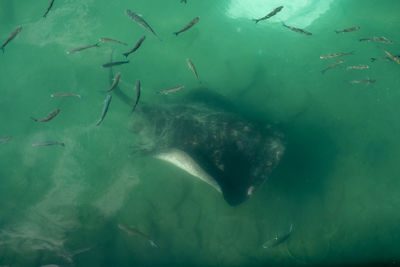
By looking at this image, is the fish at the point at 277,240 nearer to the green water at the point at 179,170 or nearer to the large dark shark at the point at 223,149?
the green water at the point at 179,170

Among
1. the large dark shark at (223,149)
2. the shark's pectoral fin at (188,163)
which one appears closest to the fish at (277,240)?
the large dark shark at (223,149)

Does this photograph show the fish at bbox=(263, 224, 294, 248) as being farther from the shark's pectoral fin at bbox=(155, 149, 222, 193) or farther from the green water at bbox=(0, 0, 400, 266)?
the shark's pectoral fin at bbox=(155, 149, 222, 193)

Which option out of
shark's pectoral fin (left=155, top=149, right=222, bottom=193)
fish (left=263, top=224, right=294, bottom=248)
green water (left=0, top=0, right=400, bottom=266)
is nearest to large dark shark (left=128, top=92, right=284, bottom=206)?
shark's pectoral fin (left=155, top=149, right=222, bottom=193)

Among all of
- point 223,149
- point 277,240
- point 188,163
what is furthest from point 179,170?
point 277,240

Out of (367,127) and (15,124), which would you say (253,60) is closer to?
(367,127)

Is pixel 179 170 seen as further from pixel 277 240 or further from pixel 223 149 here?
pixel 277 240
